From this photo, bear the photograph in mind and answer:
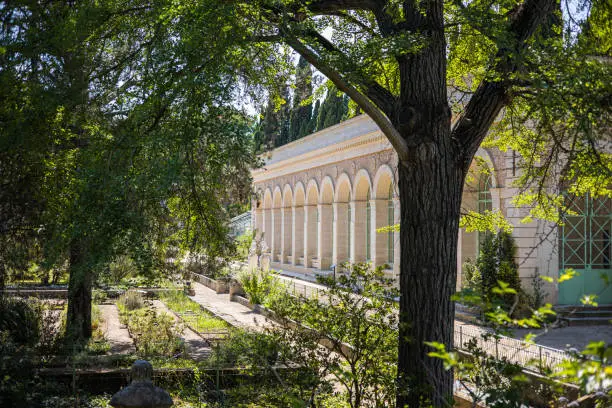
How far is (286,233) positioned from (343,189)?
10655 mm

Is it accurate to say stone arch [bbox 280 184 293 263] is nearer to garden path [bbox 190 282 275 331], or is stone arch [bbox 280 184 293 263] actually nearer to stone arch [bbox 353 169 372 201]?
garden path [bbox 190 282 275 331]

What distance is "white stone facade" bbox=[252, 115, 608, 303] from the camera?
57.6 ft

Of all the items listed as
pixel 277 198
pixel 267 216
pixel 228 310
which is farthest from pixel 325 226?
pixel 228 310

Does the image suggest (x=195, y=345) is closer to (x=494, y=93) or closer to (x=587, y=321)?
(x=494, y=93)

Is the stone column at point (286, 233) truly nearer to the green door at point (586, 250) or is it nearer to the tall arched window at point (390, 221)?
the tall arched window at point (390, 221)

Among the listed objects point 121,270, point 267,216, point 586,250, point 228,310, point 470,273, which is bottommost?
point 228,310

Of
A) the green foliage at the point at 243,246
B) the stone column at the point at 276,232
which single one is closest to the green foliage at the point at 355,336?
the green foliage at the point at 243,246

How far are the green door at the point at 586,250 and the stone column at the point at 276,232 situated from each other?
23238 mm

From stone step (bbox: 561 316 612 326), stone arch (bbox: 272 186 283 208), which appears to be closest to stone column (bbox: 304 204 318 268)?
stone arch (bbox: 272 186 283 208)

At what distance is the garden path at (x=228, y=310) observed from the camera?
17.8 m

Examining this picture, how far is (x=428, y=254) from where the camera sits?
22.9 ft

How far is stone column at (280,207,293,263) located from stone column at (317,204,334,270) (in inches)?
275

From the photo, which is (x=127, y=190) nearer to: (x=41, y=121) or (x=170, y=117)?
(x=170, y=117)

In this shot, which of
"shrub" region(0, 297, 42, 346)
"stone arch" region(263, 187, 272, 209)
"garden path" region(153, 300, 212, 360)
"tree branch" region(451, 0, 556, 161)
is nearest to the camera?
"tree branch" region(451, 0, 556, 161)
